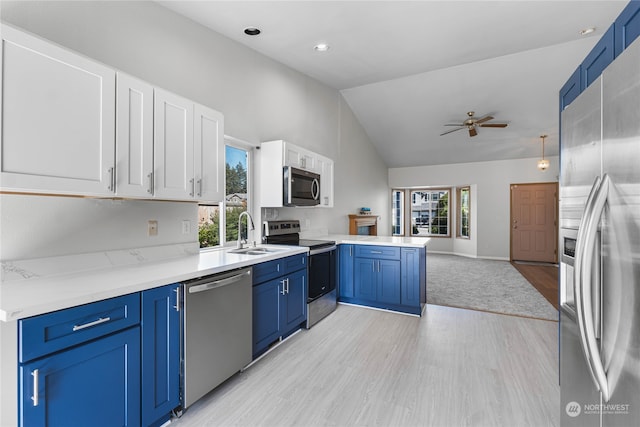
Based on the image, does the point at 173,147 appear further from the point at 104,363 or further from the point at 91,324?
the point at 104,363

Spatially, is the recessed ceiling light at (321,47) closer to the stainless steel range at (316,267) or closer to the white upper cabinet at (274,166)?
the white upper cabinet at (274,166)

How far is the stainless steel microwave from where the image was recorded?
3311mm

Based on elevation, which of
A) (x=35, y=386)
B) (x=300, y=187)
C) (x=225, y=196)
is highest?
(x=300, y=187)

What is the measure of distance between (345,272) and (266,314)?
65.6 inches

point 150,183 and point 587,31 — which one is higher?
point 587,31

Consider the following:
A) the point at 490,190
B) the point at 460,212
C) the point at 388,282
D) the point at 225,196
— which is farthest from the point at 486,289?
the point at 225,196

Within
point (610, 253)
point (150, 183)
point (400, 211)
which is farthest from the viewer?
point (400, 211)

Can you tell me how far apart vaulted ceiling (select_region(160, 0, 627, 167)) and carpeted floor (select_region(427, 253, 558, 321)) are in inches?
115

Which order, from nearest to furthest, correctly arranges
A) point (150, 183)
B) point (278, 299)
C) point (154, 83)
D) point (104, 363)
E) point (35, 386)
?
point (35, 386) → point (104, 363) → point (150, 183) → point (154, 83) → point (278, 299)

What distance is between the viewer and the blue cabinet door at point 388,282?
3.67 m

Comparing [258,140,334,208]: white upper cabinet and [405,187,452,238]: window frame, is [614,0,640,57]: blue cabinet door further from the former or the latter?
[405,187,452,238]: window frame

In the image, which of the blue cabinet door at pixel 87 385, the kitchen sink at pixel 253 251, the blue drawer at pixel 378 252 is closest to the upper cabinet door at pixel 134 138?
the blue cabinet door at pixel 87 385

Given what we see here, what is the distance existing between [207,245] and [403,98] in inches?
174

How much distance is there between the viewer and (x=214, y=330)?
1.94 m
